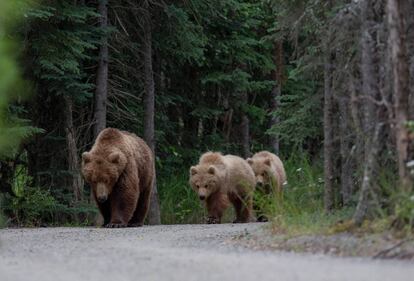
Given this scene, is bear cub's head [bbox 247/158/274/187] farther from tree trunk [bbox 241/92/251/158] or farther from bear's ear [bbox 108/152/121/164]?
tree trunk [bbox 241/92/251/158]

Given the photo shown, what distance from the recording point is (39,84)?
20391 millimetres

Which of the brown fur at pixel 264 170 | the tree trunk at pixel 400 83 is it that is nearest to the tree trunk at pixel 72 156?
the brown fur at pixel 264 170

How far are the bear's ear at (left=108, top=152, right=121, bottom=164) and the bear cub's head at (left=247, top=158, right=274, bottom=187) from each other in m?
5.04

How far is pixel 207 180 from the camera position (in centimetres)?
1898

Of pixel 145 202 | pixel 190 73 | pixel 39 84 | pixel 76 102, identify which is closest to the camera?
pixel 145 202

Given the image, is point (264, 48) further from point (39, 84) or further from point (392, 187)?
point (392, 187)

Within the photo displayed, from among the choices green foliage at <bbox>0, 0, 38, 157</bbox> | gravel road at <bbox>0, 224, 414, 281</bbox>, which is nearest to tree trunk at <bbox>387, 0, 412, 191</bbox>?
gravel road at <bbox>0, 224, 414, 281</bbox>

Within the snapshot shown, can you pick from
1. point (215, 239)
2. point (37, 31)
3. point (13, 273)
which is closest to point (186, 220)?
point (37, 31)

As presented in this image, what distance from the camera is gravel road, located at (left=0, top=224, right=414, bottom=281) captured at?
7504 mm

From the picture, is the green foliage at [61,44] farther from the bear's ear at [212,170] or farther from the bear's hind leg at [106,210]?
the bear's ear at [212,170]

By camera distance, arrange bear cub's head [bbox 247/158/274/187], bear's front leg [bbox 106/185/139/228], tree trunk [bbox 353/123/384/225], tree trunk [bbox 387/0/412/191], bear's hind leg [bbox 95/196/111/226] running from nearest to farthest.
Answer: tree trunk [bbox 387/0/412/191], tree trunk [bbox 353/123/384/225], bear's front leg [bbox 106/185/139/228], bear's hind leg [bbox 95/196/111/226], bear cub's head [bbox 247/158/274/187]

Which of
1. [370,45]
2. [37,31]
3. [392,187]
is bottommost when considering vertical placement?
[392,187]

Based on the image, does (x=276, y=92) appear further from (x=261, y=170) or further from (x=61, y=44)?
(x=61, y=44)

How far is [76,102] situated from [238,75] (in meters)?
5.06
